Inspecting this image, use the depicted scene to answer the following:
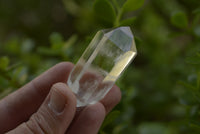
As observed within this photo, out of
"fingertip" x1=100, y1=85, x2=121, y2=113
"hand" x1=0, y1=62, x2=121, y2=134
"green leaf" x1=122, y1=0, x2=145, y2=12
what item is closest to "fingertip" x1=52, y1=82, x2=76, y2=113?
"hand" x1=0, y1=62, x2=121, y2=134

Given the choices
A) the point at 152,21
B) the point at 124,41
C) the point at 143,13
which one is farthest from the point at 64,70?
the point at 143,13

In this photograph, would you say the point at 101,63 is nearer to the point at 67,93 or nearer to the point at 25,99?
the point at 67,93

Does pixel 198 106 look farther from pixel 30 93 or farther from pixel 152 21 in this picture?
pixel 152 21

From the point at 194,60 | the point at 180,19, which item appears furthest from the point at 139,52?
the point at 194,60

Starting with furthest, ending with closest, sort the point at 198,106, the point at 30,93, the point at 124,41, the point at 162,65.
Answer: the point at 162,65
the point at 30,93
the point at 198,106
the point at 124,41

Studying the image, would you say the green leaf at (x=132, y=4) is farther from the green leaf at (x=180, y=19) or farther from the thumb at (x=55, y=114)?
the thumb at (x=55, y=114)

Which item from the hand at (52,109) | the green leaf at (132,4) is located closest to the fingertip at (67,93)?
the hand at (52,109)

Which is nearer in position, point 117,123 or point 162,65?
point 117,123

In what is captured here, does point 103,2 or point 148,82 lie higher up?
point 103,2
